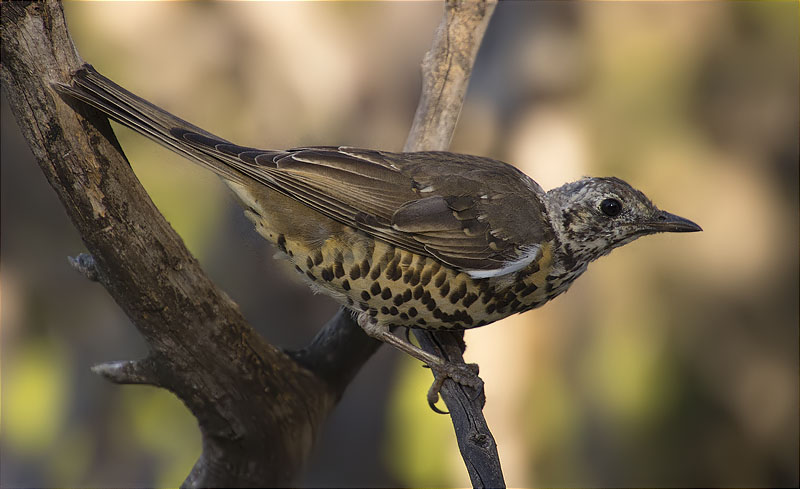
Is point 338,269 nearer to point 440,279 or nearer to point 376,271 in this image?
point 376,271

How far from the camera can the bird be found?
2.96 meters

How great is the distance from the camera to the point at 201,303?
2.91 meters

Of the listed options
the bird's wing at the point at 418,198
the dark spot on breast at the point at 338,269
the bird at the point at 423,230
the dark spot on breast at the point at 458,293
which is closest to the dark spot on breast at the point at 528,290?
the bird at the point at 423,230

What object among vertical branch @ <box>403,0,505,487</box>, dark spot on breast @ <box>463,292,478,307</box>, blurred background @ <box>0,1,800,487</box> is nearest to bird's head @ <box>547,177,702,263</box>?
dark spot on breast @ <box>463,292,478,307</box>

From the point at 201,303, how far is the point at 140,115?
0.81 m

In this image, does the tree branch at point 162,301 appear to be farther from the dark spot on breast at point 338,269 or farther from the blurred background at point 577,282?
the blurred background at point 577,282

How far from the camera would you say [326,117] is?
7.43 meters

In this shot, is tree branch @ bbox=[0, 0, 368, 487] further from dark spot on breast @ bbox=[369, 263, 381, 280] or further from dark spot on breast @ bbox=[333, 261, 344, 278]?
dark spot on breast @ bbox=[369, 263, 381, 280]

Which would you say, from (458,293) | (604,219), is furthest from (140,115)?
(604,219)

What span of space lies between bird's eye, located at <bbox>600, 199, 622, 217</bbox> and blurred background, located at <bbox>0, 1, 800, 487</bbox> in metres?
3.41

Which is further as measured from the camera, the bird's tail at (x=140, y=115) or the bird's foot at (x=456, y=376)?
the bird's foot at (x=456, y=376)

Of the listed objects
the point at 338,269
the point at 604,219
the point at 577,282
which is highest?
the point at 577,282

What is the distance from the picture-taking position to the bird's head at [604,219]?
3.06m

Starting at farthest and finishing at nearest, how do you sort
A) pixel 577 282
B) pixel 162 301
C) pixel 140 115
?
1. pixel 577 282
2. pixel 162 301
3. pixel 140 115
